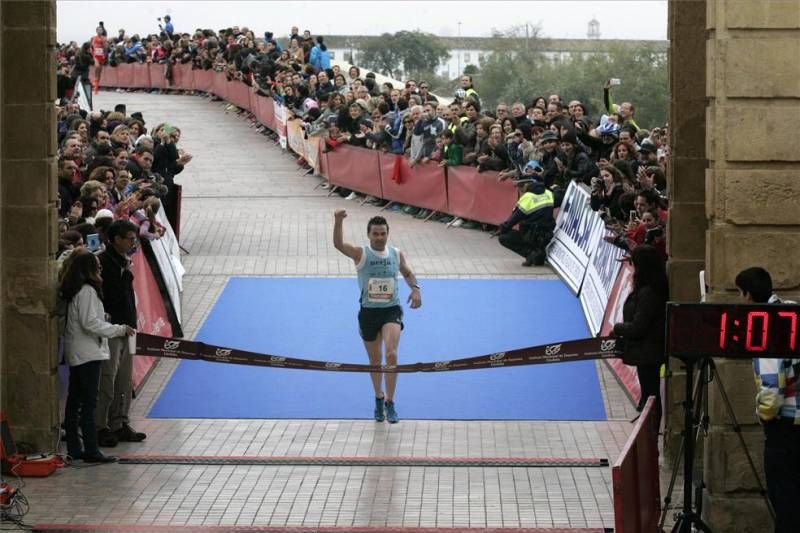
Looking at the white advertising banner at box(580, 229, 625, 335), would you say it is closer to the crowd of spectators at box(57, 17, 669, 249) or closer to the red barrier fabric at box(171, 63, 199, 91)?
the crowd of spectators at box(57, 17, 669, 249)

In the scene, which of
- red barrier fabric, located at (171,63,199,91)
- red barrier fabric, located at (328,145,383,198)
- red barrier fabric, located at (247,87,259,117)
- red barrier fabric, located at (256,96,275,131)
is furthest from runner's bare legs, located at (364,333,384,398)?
red barrier fabric, located at (171,63,199,91)

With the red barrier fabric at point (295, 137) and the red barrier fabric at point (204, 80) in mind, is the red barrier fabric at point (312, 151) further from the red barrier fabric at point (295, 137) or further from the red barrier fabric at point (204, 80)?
the red barrier fabric at point (204, 80)

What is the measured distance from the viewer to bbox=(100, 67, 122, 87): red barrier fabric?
2398 inches

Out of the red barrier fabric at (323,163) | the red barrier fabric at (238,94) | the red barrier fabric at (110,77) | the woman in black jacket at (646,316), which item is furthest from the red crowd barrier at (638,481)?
the red barrier fabric at (110,77)

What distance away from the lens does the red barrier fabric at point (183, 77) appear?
56.6 m

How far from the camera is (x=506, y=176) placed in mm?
25266

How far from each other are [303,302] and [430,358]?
3.66 meters

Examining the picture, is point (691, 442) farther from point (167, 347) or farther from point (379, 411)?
point (167, 347)

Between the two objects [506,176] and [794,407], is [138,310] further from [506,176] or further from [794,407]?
[506,176]

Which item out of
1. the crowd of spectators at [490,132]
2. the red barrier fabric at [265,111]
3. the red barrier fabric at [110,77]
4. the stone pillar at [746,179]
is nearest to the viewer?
the stone pillar at [746,179]

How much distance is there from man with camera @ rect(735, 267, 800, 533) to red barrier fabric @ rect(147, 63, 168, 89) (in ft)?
166

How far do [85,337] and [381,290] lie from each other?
2.96 metres

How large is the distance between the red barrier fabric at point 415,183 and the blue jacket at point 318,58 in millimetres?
14320

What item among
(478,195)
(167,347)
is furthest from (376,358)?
(478,195)
